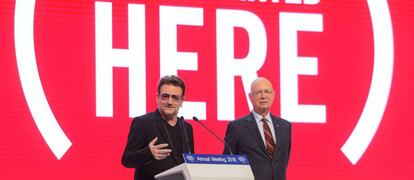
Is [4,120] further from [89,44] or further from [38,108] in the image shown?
[89,44]

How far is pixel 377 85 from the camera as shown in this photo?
598cm

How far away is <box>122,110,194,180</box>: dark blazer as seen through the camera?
12.4ft

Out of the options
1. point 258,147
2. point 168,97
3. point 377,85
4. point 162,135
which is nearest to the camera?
point 168,97

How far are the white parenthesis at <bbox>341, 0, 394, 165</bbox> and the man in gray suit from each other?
112 cm

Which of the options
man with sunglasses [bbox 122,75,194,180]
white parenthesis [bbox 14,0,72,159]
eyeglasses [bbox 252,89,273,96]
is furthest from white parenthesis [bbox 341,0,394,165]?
man with sunglasses [bbox 122,75,194,180]

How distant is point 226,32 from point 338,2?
32.8 inches

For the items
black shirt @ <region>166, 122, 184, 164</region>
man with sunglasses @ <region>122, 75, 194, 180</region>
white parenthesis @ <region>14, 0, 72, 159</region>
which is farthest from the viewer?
white parenthesis @ <region>14, 0, 72, 159</region>

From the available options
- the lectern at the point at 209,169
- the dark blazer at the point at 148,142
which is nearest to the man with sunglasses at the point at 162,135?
the dark blazer at the point at 148,142

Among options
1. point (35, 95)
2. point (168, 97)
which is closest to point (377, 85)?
point (35, 95)

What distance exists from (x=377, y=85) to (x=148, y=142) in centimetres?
250

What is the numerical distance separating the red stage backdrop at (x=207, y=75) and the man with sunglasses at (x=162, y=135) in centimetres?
143

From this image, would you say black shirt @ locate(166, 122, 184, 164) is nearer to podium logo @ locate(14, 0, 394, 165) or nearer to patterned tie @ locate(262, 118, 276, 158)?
patterned tie @ locate(262, 118, 276, 158)

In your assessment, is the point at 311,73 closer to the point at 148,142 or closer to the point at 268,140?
the point at 268,140

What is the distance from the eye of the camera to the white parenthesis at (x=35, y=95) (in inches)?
206
